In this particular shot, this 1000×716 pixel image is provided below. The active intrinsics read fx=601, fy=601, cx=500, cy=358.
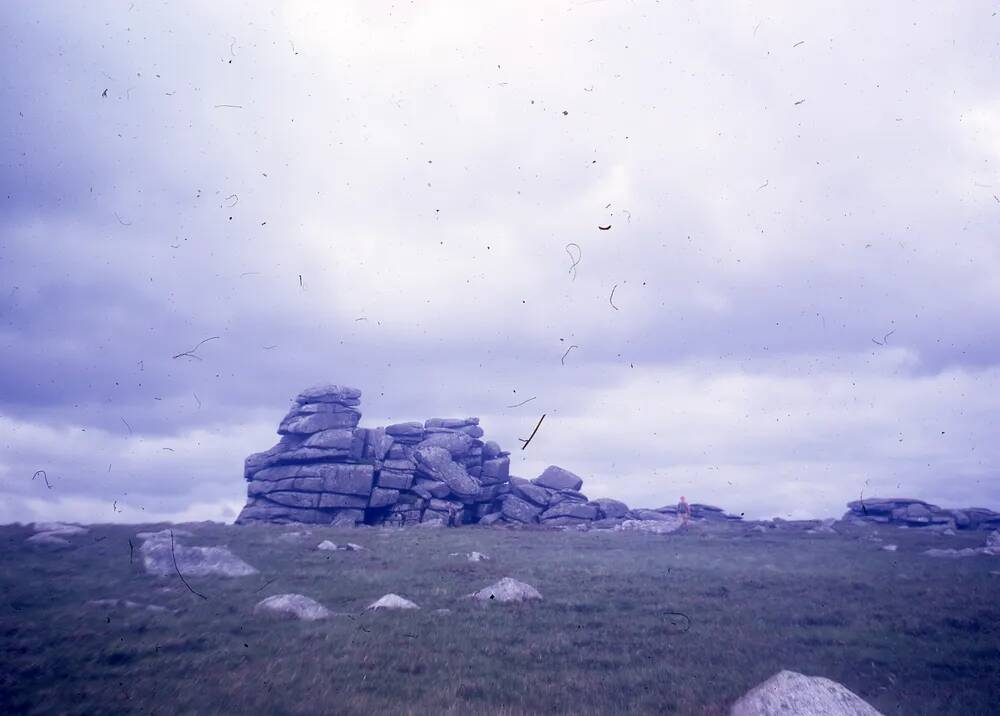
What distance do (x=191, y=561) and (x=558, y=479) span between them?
6511 centimetres

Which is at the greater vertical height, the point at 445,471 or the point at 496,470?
the point at 496,470

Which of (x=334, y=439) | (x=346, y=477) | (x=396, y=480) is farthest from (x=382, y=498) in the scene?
(x=334, y=439)

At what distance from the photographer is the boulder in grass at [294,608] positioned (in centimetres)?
2280

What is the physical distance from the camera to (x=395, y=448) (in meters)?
83.1

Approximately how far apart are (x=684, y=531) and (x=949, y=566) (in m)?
31.5

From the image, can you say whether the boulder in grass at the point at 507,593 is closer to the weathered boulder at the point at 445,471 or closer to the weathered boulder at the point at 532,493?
Result: the weathered boulder at the point at 445,471

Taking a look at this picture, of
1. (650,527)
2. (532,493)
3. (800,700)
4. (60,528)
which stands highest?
(532,493)

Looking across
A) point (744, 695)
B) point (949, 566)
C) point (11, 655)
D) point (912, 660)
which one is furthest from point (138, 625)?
point (949, 566)

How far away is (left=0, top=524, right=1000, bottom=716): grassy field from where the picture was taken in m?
14.3

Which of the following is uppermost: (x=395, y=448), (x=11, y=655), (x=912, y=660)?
(x=395, y=448)

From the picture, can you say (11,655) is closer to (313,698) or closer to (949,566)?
(313,698)

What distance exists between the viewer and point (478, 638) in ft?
66.3

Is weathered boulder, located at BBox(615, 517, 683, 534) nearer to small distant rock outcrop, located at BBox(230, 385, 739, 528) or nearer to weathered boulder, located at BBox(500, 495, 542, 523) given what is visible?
small distant rock outcrop, located at BBox(230, 385, 739, 528)

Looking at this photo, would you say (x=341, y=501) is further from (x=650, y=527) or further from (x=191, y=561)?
(x=191, y=561)
